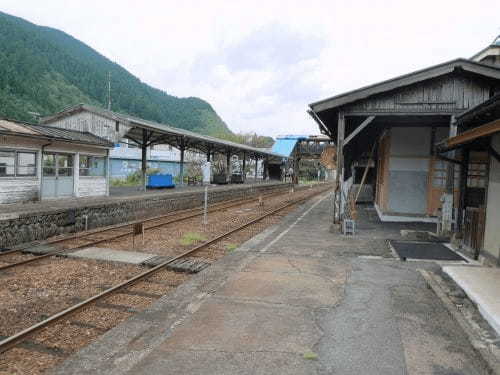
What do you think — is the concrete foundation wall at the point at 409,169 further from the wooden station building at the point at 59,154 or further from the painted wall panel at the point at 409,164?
the wooden station building at the point at 59,154

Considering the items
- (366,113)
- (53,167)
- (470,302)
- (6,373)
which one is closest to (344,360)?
(470,302)

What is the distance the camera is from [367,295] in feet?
18.5

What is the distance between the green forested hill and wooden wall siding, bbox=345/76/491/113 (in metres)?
54.3

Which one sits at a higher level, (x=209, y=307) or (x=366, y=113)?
(x=366, y=113)

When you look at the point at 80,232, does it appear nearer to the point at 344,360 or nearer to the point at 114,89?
the point at 344,360

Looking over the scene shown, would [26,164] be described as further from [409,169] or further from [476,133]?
[476,133]

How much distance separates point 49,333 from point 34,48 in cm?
10376

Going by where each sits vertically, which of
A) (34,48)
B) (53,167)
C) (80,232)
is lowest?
(80,232)

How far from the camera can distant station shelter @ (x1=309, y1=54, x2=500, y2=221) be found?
34.5ft

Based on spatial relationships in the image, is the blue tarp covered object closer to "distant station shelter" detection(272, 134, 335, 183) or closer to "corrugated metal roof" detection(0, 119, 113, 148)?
"distant station shelter" detection(272, 134, 335, 183)

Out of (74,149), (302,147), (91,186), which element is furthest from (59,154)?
(302,147)

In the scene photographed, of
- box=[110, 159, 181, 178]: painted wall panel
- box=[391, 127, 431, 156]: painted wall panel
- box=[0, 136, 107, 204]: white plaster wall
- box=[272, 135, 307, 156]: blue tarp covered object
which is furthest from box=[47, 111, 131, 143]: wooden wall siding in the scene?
box=[272, 135, 307, 156]: blue tarp covered object

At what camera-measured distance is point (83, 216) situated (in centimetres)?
1248

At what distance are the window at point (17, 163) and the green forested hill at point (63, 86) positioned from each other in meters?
45.9
